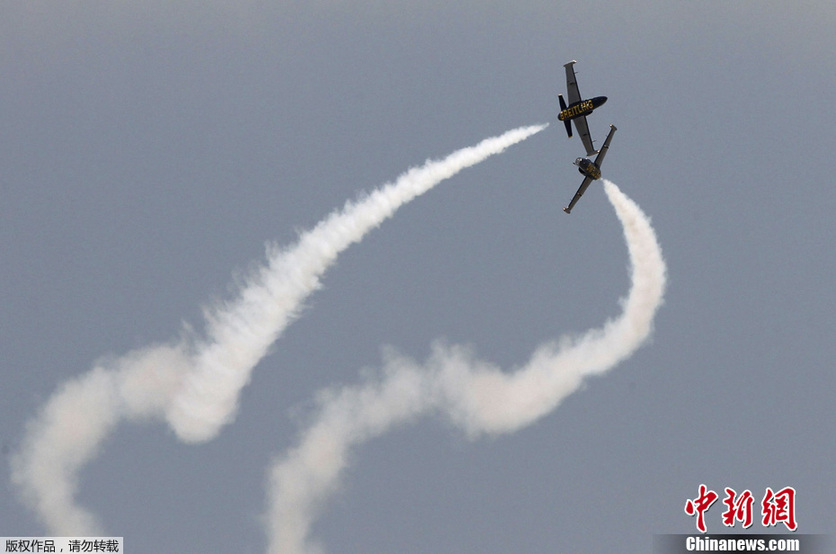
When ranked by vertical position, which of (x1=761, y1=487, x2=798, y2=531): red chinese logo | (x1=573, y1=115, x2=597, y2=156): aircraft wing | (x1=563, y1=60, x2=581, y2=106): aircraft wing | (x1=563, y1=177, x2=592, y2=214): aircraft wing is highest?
(x1=563, y1=60, x2=581, y2=106): aircraft wing

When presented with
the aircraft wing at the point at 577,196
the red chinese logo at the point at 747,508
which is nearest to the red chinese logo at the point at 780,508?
the red chinese logo at the point at 747,508

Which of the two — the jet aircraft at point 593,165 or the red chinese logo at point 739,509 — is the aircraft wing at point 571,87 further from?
the red chinese logo at point 739,509

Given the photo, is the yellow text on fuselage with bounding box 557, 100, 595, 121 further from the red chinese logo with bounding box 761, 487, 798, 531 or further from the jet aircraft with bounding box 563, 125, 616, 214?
the red chinese logo with bounding box 761, 487, 798, 531

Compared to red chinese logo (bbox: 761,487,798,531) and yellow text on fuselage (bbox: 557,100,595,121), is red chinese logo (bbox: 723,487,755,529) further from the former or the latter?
yellow text on fuselage (bbox: 557,100,595,121)

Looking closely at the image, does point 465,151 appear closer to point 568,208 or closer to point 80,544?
point 568,208

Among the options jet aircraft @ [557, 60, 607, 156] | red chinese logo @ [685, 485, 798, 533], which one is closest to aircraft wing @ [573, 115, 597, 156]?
jet aircraft @ [557, 60, 607, 156]

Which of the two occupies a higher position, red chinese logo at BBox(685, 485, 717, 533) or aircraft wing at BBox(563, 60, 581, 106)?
aircraft wing at BBox(563, 60, 581, 106)

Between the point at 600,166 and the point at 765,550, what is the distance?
91.6 ft

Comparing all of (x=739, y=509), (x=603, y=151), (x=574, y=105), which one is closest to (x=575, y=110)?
(x=574, y=105)

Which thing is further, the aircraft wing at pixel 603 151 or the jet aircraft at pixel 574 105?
the aircraft wing at pixel 603 151

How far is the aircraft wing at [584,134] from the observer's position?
Answer: 88.2 metres

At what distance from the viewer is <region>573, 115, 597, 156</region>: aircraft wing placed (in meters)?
88.2

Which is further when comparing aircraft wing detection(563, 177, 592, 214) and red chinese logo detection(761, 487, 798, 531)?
aircraft wing detection(563, 177, 592, 214)

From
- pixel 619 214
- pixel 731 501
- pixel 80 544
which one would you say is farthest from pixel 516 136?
pixel 80 544
